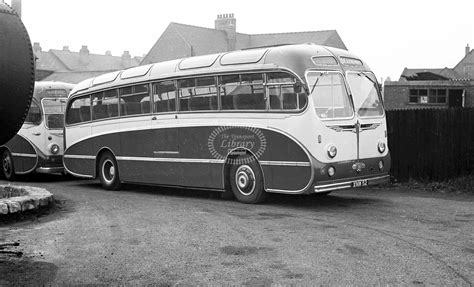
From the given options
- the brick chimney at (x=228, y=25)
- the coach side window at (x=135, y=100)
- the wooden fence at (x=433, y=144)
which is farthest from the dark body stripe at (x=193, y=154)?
the brick chimney at (x=228, y=25)

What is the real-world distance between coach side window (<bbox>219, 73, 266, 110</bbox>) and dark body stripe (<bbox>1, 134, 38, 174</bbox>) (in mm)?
7656

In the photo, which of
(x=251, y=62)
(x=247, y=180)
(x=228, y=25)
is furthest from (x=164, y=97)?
(x=228, y=25)

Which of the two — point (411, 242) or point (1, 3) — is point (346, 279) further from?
point (1, 3)

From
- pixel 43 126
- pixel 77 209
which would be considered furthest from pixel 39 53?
pixel 77 209

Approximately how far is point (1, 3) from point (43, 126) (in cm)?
1168

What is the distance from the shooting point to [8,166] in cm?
1733

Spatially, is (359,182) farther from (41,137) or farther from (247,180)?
Answer: (41,137)

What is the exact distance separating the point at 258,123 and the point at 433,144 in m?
5.33

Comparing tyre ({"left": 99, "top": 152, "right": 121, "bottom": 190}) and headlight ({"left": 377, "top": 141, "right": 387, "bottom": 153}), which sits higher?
headlight ({"left": 377, "top": 141, "right": 387, "bottom": 153})

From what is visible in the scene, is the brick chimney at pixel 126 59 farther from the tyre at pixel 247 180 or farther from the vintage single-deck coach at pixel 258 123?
the tyre at pixel 247 180

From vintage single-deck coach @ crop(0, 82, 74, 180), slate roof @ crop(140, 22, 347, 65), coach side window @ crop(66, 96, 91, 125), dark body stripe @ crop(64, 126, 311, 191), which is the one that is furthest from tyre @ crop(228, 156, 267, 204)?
slate roof @ crop(140, 22, 347, 65)

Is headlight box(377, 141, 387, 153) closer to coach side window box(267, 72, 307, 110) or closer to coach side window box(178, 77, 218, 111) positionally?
coach side window box(267, 72, 307, 110)

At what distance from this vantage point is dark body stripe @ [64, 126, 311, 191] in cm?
1011

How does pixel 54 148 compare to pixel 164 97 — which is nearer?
pixel 164 97
